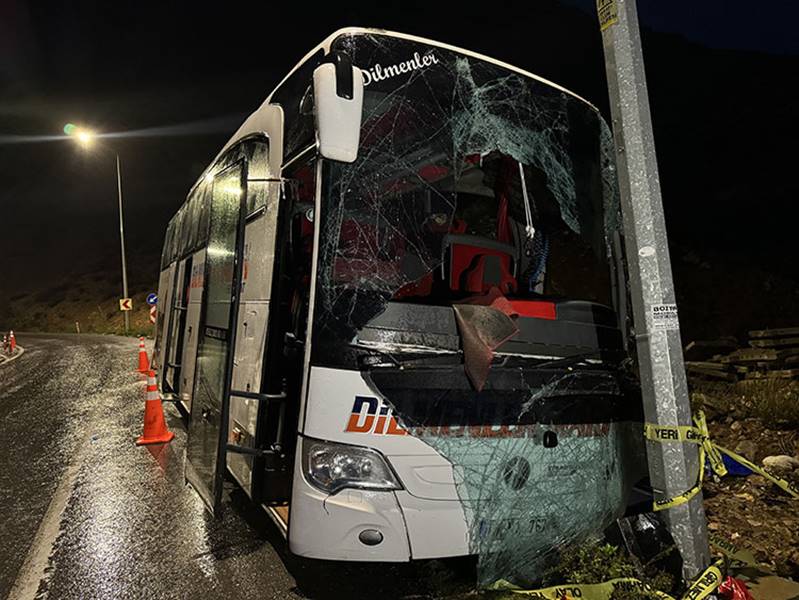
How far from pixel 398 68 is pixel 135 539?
12.1ft

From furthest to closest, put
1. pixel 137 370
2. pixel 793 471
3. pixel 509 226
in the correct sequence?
pixel 137 370 → pixel 793 471 → pixel 509 226

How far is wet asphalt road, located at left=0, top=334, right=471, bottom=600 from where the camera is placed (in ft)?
10.8

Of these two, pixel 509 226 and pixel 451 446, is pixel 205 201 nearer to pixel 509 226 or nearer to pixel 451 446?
pixel 509 226

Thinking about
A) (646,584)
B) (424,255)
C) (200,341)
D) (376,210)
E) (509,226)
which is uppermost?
(509,226)

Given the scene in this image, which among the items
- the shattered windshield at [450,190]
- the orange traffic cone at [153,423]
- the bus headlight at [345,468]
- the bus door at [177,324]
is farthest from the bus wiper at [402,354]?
the bus door at [177,324]

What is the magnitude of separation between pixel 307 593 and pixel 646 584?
6.11 feet

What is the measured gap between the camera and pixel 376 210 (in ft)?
9.82

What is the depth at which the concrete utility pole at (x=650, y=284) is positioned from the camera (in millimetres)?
2854

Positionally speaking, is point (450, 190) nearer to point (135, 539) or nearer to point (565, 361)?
point (565, 361)

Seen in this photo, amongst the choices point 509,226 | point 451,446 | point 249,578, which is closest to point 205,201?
point 509,226

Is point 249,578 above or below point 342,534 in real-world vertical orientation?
below

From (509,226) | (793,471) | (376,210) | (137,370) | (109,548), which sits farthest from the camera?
(137,370)

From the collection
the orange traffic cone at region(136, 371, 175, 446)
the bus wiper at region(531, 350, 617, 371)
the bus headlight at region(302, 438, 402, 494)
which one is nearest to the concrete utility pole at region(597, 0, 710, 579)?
the bus wiper at region(531, 350, 617, 371)

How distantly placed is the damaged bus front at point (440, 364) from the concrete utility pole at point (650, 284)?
330mm
